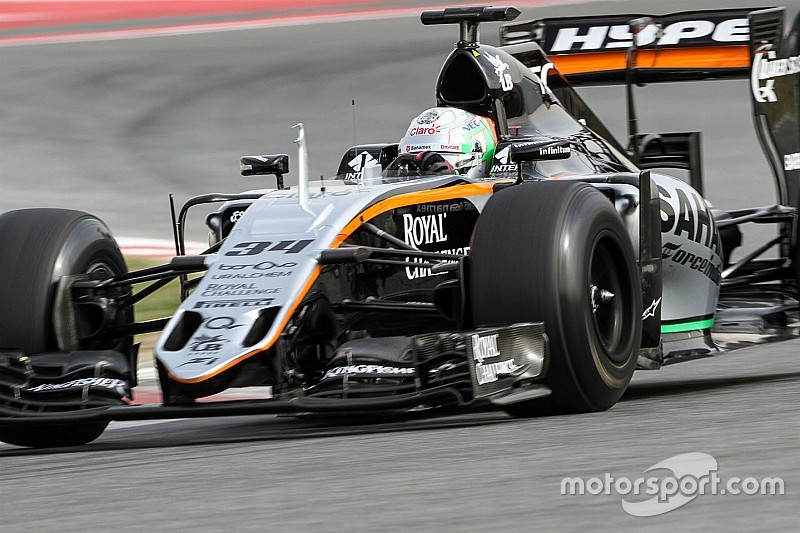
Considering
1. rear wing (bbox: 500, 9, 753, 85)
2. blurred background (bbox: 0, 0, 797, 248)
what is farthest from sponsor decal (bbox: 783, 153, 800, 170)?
blurred background (bbox: 0, 0, 797, 248)

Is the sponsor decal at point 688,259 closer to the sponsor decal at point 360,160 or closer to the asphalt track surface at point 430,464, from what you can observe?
the asphalt track surface at point 430,464

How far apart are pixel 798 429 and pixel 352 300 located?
6.68 ft

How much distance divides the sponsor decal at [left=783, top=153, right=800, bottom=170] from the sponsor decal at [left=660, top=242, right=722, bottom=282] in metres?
1.30

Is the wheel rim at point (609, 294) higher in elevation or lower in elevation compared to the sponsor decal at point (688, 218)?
lower

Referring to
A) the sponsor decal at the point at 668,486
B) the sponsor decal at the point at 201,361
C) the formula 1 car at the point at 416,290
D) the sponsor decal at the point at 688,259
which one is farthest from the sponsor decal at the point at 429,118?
the sponsor decal at the point at 668,486

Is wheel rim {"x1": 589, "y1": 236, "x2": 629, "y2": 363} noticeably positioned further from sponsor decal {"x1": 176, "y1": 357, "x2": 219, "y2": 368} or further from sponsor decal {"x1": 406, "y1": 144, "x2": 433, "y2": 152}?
sponsor decal {"x1": 176, "y1": 357, "x2": 219, "y2": 368}

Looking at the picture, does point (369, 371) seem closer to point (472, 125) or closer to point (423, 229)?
point (423, 229)

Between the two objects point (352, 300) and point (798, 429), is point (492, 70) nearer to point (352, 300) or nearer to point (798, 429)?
point (352, 300)

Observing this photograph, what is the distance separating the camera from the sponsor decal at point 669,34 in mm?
8422

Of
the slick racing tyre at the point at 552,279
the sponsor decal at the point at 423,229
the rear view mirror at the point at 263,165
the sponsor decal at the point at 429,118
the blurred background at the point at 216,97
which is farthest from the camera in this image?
the blurred background at the point at 216,97

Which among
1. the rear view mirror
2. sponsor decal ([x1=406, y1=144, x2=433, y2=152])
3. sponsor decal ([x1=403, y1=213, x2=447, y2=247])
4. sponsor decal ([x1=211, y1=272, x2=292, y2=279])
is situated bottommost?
sponsor decal ([x1=211, y1=272, x2=292, y2=279])

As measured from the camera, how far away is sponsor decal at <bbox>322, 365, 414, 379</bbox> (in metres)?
5.21

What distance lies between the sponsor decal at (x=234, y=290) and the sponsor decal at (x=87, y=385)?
479 millimetres

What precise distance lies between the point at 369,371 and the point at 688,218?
8.00ft
